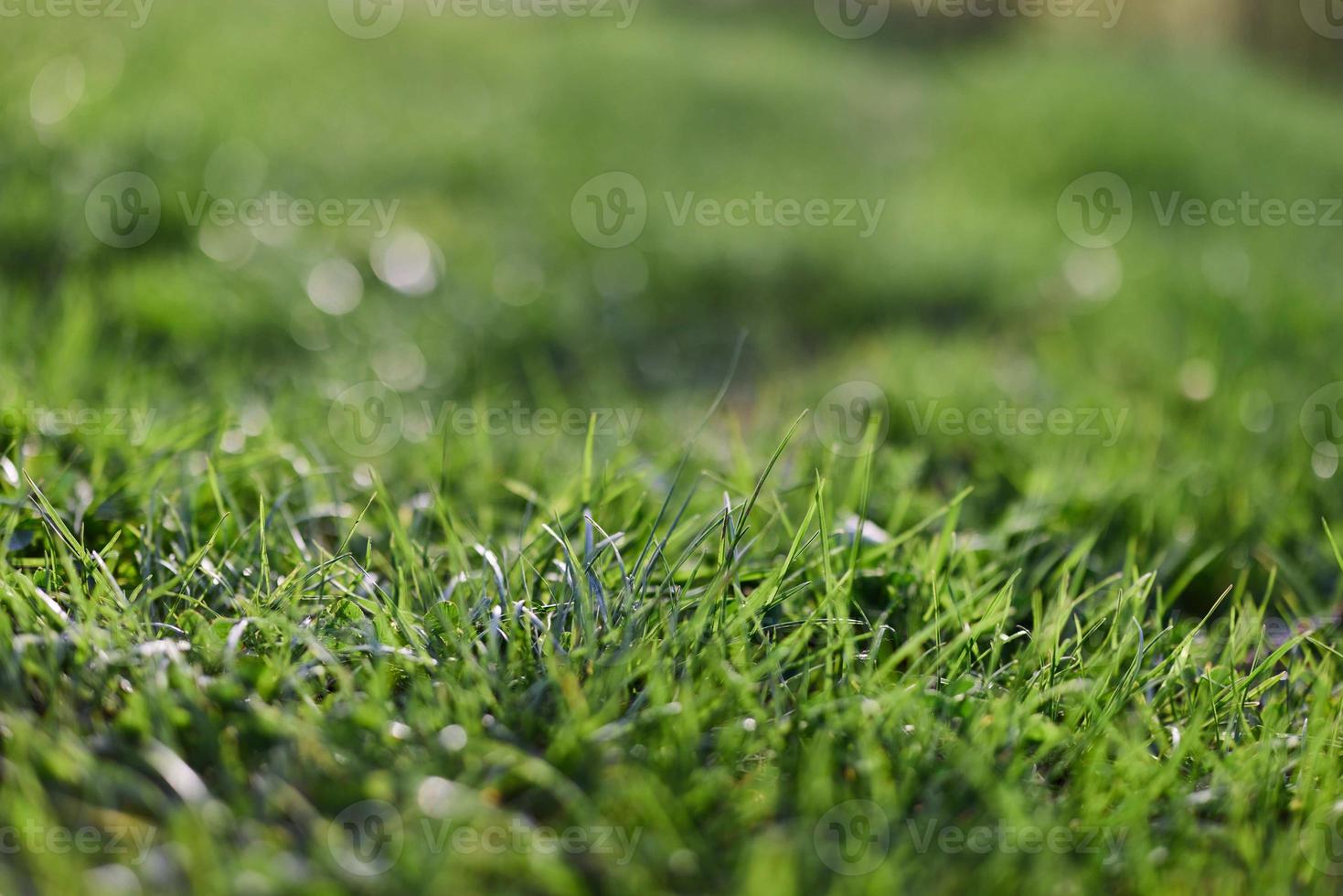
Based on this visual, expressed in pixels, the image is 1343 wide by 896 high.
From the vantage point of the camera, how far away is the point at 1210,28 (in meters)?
9.92

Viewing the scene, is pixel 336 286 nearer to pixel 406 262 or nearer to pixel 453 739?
pixel 406 262

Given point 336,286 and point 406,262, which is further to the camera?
point 406,262

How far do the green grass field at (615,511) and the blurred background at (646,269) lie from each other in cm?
2

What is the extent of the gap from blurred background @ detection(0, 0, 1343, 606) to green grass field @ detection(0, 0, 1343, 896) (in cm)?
2

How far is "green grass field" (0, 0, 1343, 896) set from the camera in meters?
1.16

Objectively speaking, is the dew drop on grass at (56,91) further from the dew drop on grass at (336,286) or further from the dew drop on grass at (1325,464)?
the dew drop on grass at (1325,464)

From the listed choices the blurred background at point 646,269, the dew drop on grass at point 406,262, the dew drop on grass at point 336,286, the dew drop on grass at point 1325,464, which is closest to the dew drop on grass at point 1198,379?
the blurred background at point 646,269

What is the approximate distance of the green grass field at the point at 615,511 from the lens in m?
1.16

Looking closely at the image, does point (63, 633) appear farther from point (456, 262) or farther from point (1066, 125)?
point (1066, 125)

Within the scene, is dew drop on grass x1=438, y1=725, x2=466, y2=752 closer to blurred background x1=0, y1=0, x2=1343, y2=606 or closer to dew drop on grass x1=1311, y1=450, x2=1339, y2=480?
blurred background x1=0, y1=0, x2=1343, y2=606

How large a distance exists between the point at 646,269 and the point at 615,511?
200 centimetres

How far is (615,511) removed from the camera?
1846 mm

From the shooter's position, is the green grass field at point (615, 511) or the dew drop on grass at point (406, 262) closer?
the green grass field at point (615, 511)

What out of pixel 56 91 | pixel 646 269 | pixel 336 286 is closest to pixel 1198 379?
pixel 646 269
